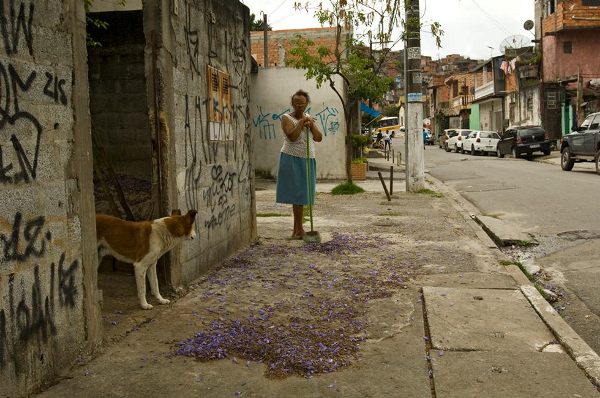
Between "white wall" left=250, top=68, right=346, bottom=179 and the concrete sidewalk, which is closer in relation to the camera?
the concrete sidewalk

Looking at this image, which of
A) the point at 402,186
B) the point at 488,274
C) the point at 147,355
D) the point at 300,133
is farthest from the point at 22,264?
the point at 402,186

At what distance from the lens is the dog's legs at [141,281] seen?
4801mm

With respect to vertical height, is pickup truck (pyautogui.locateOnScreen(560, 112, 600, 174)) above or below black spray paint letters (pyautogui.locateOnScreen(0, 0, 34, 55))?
below

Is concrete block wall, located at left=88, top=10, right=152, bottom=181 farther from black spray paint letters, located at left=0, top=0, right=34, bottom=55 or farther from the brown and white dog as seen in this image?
black spray paint letters, located at left=0, top=0, right=34, bottom=55

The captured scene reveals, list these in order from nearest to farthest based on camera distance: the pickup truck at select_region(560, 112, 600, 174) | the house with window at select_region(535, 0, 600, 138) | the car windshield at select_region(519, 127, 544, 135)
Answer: the pickup truck at select_region(560, 112, 600, 174)
the car windshield at select_region(519, 127, 544, 135)
the house with window at select_region(535, 0, 600, 138)

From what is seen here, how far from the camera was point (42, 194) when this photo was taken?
340 centimetres

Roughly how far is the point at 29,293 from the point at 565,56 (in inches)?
1559

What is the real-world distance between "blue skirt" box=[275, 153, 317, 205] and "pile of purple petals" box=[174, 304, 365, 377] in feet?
Result: 10.9

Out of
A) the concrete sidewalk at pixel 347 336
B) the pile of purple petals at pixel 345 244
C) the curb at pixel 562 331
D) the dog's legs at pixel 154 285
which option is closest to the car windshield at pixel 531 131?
the pile of purple petals at pixel 345 244

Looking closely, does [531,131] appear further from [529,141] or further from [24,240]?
[24,240]

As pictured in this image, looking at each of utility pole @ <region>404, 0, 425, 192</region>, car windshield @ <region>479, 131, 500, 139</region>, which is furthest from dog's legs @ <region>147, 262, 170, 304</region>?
car windshield @ <region>479, 131, 500, 139</region>

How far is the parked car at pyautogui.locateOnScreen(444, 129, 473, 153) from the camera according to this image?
133ft

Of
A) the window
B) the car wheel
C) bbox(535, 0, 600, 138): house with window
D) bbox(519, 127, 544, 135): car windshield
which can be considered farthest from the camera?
bbox(535, 0, 600, 138): house with window

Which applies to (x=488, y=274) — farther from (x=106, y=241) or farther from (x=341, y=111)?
(x=341, y=111)
